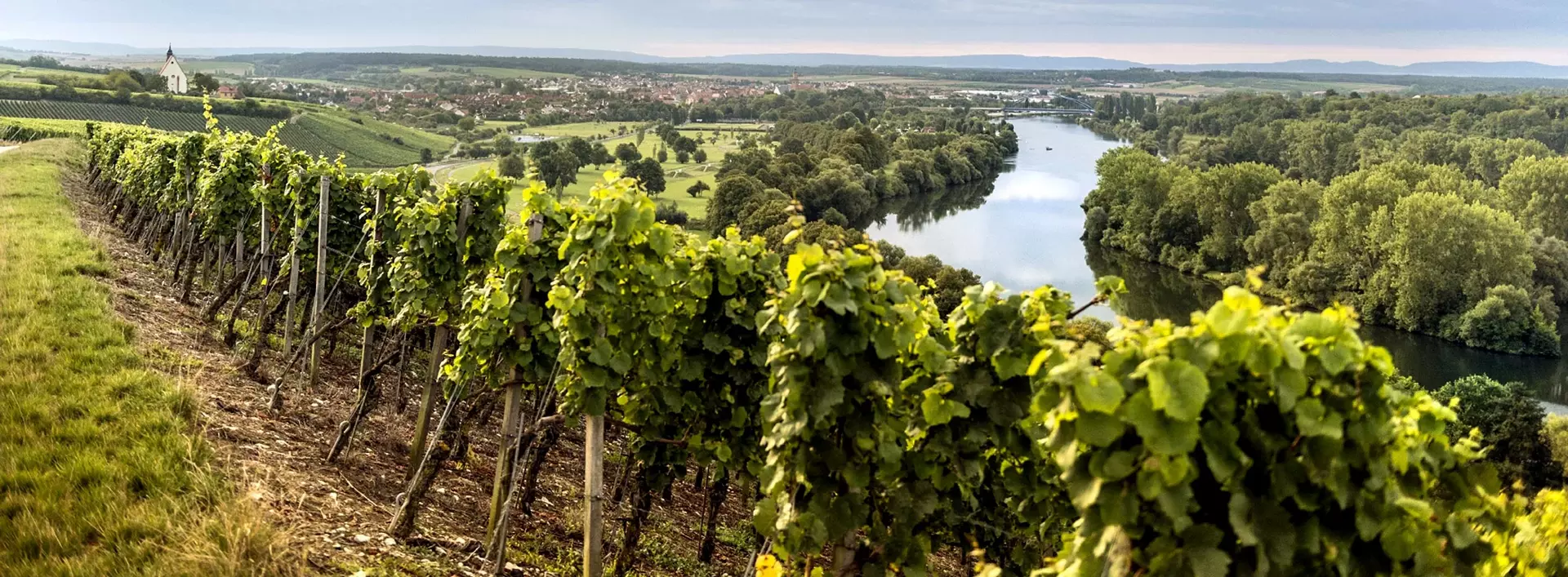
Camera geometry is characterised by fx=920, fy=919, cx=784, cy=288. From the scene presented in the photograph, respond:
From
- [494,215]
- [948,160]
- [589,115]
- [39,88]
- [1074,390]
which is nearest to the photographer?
[1074,390]

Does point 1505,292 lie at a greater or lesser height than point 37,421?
lesser

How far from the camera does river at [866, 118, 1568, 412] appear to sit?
36.1m

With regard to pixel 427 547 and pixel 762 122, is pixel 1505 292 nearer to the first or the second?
pixel 427 547

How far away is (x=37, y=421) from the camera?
6.12m

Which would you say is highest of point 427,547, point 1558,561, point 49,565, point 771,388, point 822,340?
point 822,340

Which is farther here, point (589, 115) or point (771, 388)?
point (589, 115)

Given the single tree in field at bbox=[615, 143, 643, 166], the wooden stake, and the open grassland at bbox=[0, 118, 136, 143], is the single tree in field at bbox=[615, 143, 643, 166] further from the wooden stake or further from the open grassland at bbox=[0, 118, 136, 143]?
the wooden stake

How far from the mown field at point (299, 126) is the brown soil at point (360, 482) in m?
57.0

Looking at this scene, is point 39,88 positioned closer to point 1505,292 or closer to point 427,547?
point 427,547

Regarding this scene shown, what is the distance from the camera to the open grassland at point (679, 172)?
63.2 m

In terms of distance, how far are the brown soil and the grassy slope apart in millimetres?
316

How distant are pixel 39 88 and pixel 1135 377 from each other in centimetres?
9569

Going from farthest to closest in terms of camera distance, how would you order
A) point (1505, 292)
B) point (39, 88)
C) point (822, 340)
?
point (39, 88), point (1505, 292), point (822, 340)

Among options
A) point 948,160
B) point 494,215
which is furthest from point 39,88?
point 494,215
